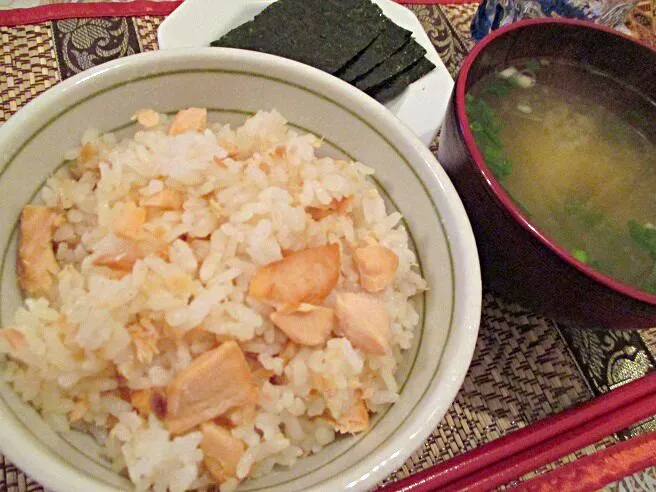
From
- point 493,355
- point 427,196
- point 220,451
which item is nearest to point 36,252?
point 220,451

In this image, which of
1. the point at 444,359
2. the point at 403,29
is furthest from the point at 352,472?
the point at 403,29

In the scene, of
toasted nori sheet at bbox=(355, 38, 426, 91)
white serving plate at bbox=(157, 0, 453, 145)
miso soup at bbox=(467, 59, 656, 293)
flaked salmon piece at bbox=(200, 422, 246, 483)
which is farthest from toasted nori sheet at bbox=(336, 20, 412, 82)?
flaked salmon piece at bbox=(200, 422, 246, 483)

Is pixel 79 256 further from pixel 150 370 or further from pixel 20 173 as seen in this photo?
pixel 150 370

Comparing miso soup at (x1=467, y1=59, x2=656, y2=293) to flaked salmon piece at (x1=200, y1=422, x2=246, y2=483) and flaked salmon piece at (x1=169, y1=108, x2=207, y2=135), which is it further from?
flaked salmon piece at (x1=200, y1=422, x2=246, y2=483)

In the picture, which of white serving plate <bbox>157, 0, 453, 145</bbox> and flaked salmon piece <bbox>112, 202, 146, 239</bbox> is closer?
flaked salmon piece <bbox>112, 202, 146, 239</bbox>

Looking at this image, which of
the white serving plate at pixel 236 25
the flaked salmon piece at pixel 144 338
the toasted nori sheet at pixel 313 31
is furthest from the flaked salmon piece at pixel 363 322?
the toasted nori sheet at pixel 313 31

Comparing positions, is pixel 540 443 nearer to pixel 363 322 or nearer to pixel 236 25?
pixel 363 322
